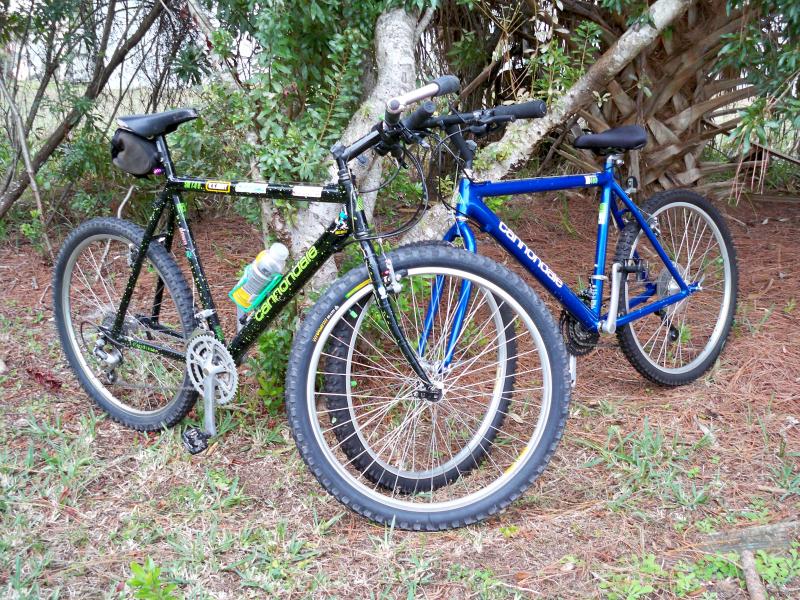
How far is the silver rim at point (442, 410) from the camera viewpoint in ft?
7.40

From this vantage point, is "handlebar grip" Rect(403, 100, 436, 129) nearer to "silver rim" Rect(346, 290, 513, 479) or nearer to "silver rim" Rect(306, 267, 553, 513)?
"silver rim" Rect(306, 267, 553, 513)

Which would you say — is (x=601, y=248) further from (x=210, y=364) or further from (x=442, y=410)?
(x=210, y=364)

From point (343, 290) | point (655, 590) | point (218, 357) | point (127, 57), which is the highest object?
point (127, 57)

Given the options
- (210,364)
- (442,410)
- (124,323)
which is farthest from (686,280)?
(124,323)

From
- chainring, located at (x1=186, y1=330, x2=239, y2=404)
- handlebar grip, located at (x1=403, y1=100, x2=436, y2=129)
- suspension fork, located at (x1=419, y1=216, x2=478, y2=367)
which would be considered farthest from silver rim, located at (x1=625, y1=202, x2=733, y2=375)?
chainring, located at (x1=186, y1=330, x2=239, y2=404)

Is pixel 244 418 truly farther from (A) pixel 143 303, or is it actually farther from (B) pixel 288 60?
(B) pixel 288 60

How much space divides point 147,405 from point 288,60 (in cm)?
154

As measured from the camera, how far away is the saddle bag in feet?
8.41

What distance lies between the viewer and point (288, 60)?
2.72m

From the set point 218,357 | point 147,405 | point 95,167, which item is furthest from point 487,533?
point 95,167

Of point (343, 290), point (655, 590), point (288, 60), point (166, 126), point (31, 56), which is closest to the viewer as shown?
point (655, 590)

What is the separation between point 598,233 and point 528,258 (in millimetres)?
417

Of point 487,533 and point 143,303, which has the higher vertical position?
point 143,303

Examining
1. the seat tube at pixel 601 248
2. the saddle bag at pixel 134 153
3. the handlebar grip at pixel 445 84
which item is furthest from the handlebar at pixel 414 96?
the saddle bag at pixel 134 153
